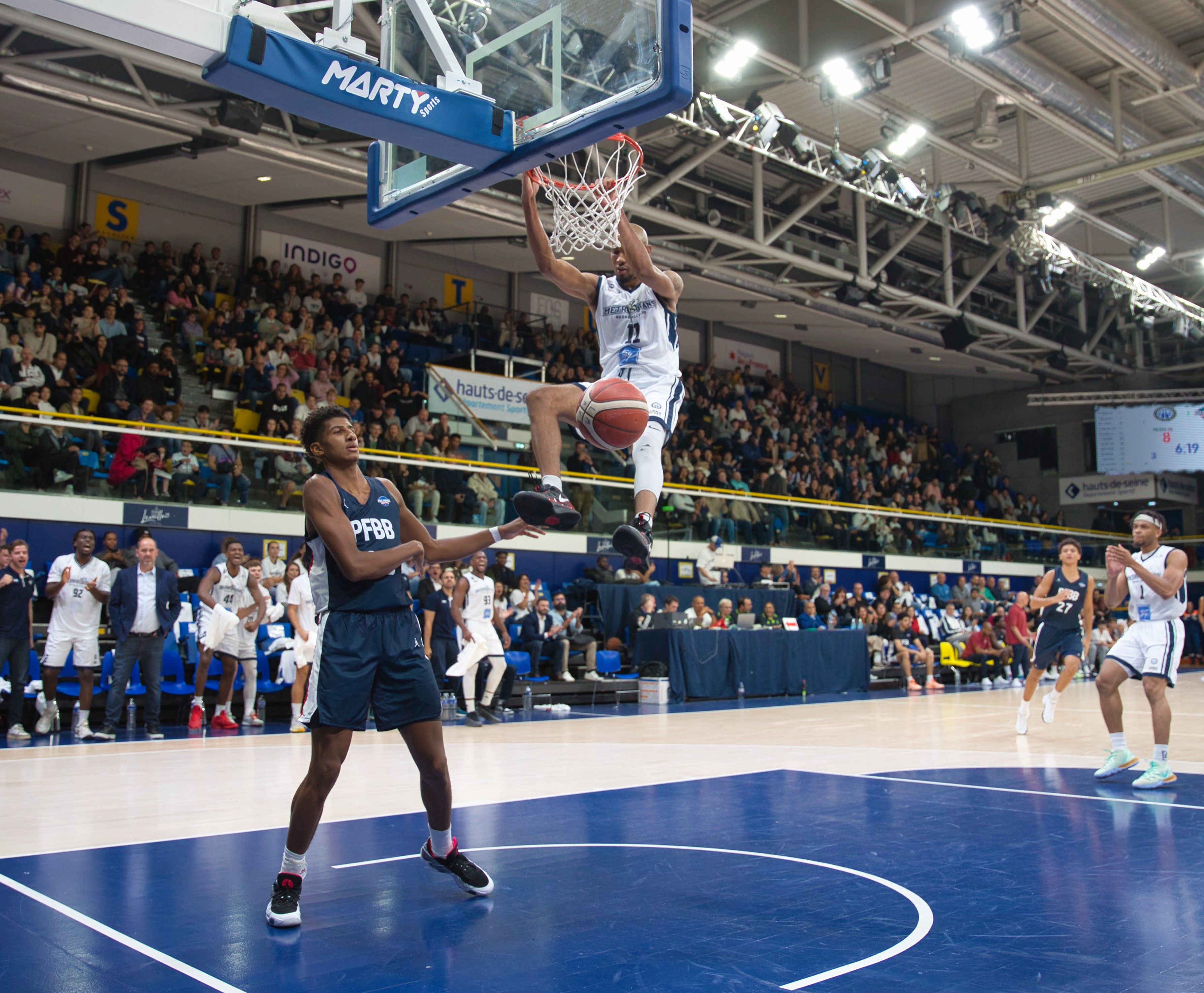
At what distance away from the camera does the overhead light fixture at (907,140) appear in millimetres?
17078

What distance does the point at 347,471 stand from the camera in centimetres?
475

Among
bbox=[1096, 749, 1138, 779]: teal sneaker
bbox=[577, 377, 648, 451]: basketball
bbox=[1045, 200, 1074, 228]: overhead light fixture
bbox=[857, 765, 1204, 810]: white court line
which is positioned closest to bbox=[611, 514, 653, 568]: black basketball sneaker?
bbox=[577, 377, 648, 451]: basketball

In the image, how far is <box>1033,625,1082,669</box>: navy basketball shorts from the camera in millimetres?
10977

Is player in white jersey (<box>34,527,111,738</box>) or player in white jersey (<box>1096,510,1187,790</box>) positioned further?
player in white jersey (<box>34,527,111,738</box>)

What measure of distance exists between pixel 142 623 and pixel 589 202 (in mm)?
6676

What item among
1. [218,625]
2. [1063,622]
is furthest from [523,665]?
[1063,622]

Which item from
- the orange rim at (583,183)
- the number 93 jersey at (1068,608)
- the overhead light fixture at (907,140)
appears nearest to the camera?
the orange rim at (583,183)

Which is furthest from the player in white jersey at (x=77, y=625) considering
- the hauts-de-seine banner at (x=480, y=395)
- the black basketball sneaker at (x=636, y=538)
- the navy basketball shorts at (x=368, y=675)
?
the hauts-de-seine banner at (x=480, y=395)

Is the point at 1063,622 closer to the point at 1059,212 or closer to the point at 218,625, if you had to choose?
the point at 218,625

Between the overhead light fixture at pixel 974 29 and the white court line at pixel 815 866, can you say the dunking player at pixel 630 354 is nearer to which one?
the white court line at pixel 815 866

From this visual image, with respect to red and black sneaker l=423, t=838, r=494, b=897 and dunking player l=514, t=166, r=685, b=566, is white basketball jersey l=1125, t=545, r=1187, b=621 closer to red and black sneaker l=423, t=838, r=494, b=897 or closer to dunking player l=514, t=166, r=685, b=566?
dunking player l=514, t=166, r=685, b=566

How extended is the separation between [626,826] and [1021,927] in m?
2.56

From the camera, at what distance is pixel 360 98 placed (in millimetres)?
4684

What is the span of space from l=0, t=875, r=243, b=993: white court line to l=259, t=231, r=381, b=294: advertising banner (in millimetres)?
16959
